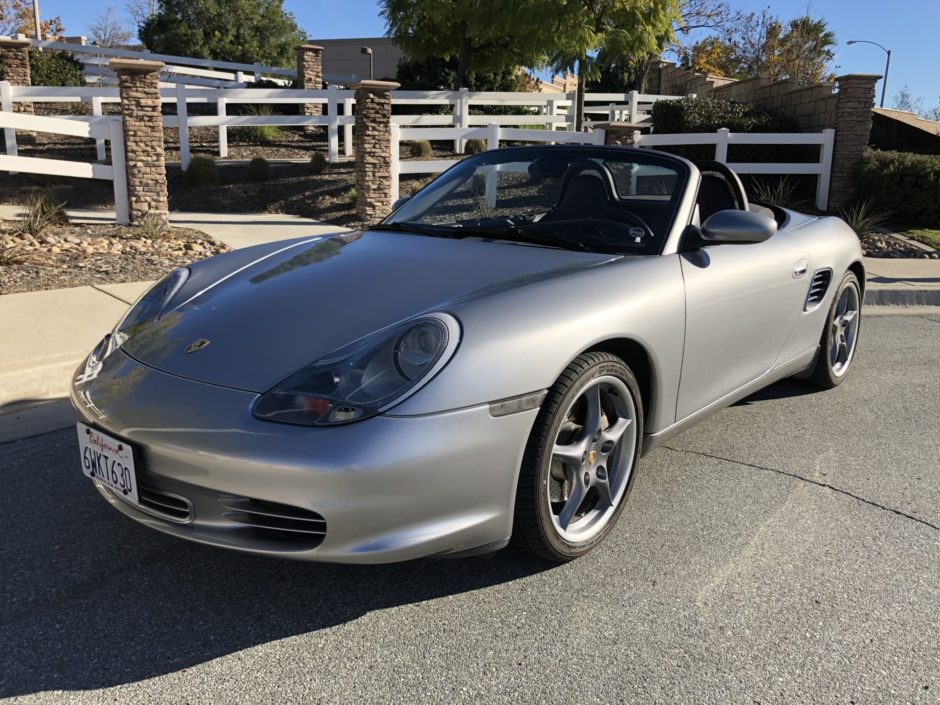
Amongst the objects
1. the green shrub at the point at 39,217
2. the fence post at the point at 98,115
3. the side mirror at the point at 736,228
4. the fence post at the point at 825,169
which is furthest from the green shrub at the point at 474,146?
the side mirror at the point at 736,228

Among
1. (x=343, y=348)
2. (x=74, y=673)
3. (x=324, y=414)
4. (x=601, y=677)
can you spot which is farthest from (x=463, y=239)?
(x=74, y=673)

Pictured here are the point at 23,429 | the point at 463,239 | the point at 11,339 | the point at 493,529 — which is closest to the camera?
the point at 493,529

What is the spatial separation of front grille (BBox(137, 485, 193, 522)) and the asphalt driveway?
13.1 inches

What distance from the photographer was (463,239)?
3.54m

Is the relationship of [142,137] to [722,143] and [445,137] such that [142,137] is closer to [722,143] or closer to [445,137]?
[445,137]

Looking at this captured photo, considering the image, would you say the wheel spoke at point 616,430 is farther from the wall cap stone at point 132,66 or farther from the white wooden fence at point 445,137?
the white wooden fence at point 445,137

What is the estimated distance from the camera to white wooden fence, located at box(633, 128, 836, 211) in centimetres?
1319

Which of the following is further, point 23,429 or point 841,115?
point 841,115

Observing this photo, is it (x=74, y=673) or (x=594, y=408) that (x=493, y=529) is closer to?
(x=594, y=408)

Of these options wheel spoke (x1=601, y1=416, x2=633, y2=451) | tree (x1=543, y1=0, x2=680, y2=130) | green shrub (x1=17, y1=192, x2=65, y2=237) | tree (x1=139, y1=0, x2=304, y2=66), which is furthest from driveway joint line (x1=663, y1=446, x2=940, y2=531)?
tree (x1=139, y1=0, x2=304, y2=66)

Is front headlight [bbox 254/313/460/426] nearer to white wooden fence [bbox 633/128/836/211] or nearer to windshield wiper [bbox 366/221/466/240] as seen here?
windshield wiper [bbox 366/221/466/240]

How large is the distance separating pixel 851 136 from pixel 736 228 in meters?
11.8

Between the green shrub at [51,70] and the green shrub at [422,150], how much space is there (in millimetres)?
10248

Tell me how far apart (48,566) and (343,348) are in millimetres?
1338
